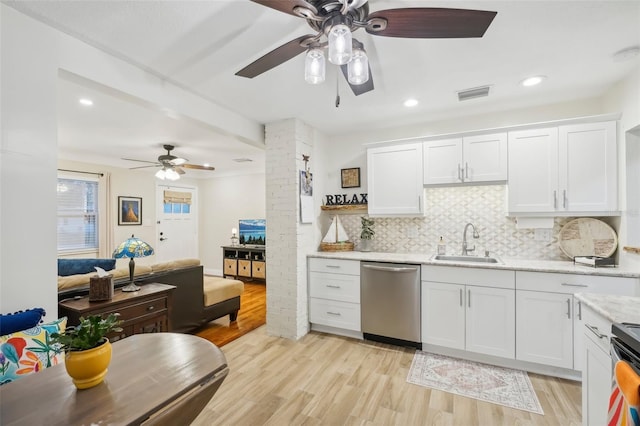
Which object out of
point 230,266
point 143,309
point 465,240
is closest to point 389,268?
point 465,240

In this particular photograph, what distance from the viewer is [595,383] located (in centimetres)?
143

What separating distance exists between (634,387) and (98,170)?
7.05 metres

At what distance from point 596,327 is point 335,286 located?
2294 millimetres

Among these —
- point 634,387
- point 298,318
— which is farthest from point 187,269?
point 634,387

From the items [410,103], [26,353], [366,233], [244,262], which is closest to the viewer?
[26,353]

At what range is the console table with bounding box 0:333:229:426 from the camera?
926 millimetres

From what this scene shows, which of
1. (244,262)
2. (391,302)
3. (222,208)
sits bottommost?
(244,262)

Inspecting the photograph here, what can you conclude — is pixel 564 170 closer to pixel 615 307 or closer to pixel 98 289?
pixel 615 307

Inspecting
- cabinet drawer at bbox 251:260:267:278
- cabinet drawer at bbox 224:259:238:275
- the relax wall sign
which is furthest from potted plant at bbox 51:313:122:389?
cabinet drawer at bbox 224:259:238:275

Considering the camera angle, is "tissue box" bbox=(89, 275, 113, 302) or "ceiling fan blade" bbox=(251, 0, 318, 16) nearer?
"ceiling fan blade" bbox=(251, 0, 318, 16)

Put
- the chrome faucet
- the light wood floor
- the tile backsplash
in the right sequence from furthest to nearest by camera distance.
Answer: the chrome faucet
the tile backsplash
the light wood floor

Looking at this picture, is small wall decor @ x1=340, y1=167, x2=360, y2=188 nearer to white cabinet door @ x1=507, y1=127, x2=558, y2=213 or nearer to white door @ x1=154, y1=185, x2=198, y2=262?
white cabinet door @ x1=507, y1=127, x2=558, y2=213

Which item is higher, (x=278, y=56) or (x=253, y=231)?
(x=278, y=56)

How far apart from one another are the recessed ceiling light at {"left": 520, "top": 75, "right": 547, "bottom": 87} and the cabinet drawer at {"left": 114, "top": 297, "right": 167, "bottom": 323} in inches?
149
